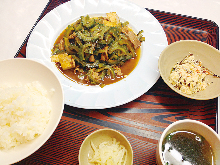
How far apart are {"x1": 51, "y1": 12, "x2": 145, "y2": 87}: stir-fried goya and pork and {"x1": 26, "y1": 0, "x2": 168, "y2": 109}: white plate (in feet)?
0.60

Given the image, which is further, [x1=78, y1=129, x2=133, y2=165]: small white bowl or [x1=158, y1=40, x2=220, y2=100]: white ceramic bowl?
[x1=158, y1=40, x2=220, y2=100]: white ceramic bowl

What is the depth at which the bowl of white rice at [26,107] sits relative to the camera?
5.28 feet

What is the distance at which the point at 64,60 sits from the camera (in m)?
2.63

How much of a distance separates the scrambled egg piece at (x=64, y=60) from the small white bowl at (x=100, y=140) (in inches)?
48.5

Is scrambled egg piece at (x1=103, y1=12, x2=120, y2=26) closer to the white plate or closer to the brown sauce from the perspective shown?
the white plate

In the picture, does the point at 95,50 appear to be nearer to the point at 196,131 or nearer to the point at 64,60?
the point at 64,60

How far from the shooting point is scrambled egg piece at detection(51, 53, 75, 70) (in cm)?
262

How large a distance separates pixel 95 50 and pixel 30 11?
6.10 feet

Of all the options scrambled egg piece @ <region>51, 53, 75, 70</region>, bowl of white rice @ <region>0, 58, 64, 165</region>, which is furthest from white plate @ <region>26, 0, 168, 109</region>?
bowl of white rice @ <region>0, 58, 64, 165</region>

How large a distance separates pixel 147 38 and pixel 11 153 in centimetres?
236

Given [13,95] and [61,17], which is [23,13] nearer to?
[61,17]

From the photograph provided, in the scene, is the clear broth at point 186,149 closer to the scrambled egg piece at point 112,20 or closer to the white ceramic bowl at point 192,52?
the white ceramic bowl at point 192,52

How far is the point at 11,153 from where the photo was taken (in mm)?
1613

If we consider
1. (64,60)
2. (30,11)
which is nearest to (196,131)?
(64,60)
